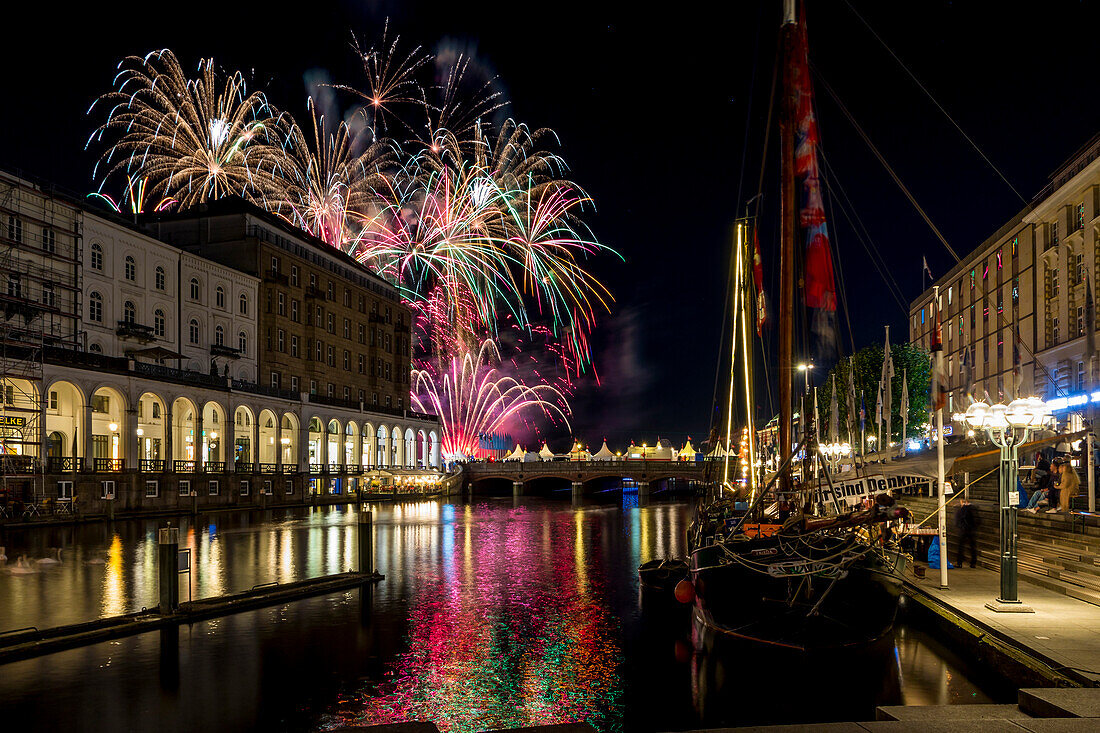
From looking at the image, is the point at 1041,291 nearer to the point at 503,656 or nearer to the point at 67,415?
the point at 503,656

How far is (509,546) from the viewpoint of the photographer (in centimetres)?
4028

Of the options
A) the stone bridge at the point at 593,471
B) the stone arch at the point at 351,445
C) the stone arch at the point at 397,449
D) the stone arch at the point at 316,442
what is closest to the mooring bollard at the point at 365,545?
the stone arch at the point at 316,442

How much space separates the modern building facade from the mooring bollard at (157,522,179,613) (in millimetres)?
31343

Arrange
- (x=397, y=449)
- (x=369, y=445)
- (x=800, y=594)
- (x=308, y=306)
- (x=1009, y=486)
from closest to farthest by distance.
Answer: (x=1009, y=486), (x=800, y=594), (x=308, y=306), (x=369, y=445), (x=397, y=449)

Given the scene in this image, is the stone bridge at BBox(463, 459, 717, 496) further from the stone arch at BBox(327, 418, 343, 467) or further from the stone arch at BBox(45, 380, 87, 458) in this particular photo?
the stone arch at BBox(45, 380, 87, 458)

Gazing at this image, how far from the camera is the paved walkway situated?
12.6 metres

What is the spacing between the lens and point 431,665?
16734mm

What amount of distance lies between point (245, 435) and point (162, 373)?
13.8 m

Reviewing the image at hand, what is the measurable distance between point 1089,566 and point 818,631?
663cm

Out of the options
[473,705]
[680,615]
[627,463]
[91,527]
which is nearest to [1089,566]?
[680,615]

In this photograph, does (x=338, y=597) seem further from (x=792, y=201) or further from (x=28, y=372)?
(x=28, y=372)

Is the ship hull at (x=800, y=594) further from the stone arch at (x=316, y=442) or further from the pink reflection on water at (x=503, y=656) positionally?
the stone arch at (x=316, y=442)

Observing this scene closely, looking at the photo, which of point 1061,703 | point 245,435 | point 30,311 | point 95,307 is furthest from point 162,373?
point 1061,703

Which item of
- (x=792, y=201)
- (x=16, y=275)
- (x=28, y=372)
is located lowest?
(x=28, y=372)
